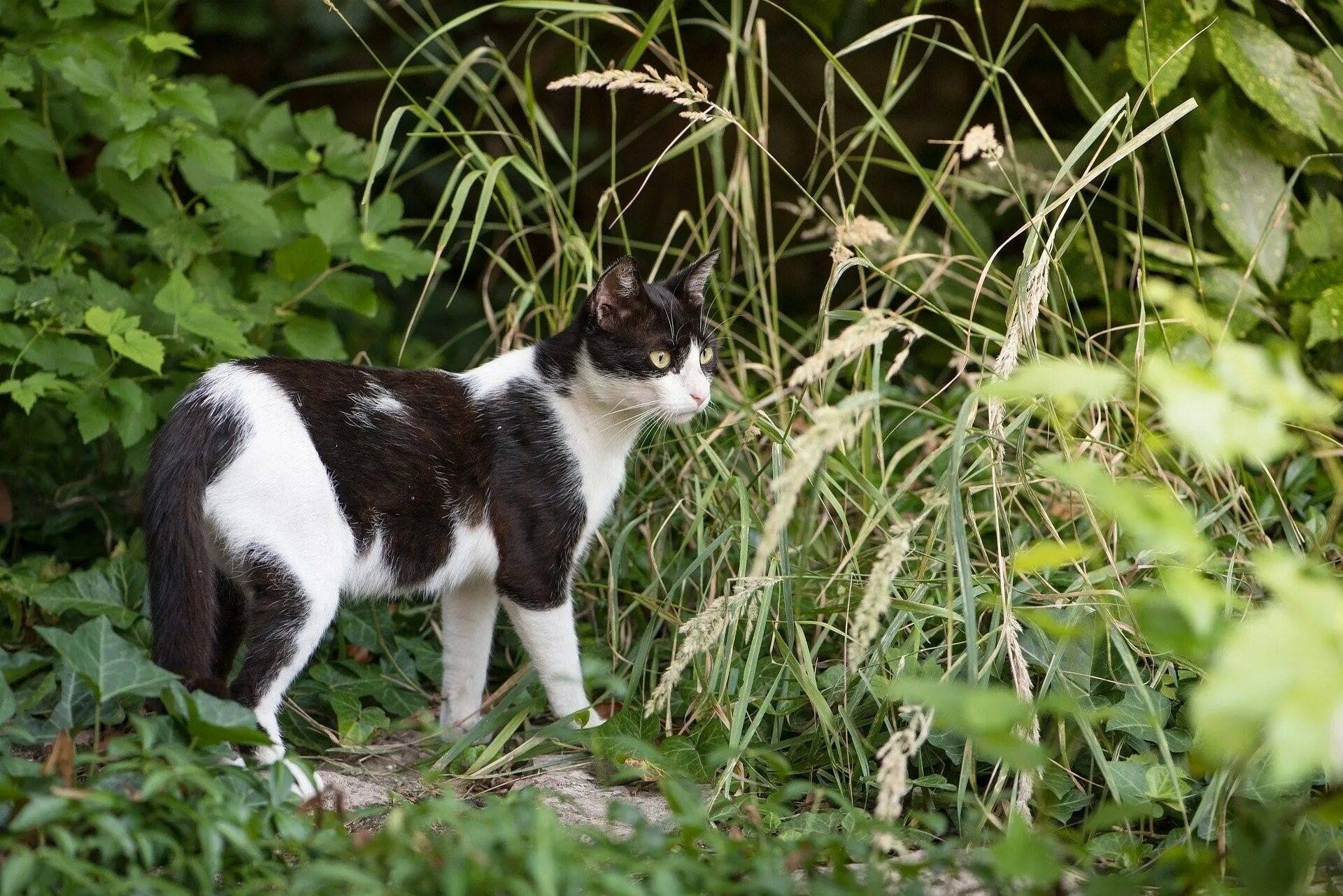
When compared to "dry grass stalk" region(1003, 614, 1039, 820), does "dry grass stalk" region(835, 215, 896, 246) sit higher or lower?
higher

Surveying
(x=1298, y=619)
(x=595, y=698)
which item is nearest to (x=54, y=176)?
(x=595, y=698)

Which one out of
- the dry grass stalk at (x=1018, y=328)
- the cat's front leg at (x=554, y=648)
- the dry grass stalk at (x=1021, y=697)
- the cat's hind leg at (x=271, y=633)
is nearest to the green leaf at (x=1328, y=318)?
the dry grass stalk at (x=1018, y=328)

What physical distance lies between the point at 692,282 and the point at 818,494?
2.44 ft

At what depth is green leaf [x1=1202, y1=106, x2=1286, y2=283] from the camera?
11.1 ft

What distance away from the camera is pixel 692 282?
2832 millimetres

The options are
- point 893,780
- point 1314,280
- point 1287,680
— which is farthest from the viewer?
point 1314,280

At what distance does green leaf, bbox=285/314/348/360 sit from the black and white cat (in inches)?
22.3

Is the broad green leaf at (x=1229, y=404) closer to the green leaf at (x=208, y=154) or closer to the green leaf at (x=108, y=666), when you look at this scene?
the green leaf at (x=108, y=666)

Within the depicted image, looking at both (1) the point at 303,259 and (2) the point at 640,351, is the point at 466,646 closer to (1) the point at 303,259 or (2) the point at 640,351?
(2) the point at 640,351

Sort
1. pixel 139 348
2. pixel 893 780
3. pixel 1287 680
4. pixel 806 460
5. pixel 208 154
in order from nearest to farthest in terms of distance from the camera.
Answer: pixel 1287 680, pixel 806 460, pixel 893 780, pixel 139 348, pixel 208 154

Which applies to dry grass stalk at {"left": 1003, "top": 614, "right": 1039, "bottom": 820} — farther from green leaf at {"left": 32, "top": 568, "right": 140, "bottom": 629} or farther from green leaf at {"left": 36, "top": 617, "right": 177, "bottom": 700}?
green leaf at {"left": 32, "top": 568, "right": 140, "bottom": 629}

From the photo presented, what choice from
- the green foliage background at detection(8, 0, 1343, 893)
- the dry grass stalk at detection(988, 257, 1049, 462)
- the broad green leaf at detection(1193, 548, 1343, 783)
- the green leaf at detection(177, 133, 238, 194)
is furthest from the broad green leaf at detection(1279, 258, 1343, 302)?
the green leaf at detection(177, 133, 238, 194)

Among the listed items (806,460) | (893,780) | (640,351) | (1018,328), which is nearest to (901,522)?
(1018,328)

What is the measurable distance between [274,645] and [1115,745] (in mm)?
1615
